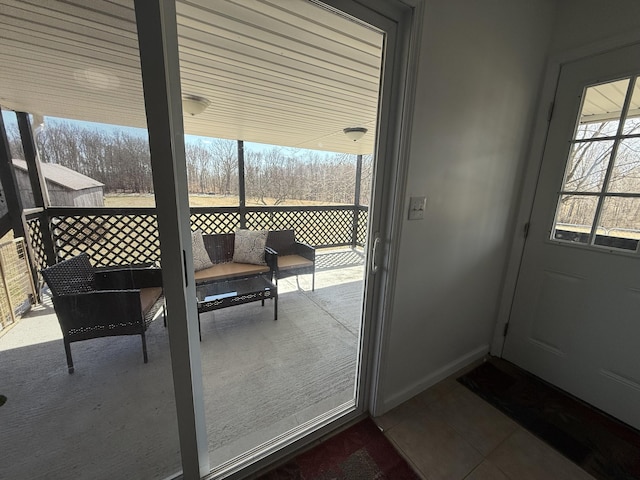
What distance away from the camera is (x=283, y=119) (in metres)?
2.77

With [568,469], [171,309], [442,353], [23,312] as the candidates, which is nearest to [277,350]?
[442,353]

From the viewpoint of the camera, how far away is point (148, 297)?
835mm

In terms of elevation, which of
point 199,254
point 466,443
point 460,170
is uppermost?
point 460,170

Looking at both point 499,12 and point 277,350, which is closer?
point 499,12

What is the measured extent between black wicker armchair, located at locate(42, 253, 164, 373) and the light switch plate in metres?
1.06

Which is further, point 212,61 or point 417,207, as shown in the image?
point 212,61

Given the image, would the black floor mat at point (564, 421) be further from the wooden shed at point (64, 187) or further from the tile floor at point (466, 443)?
the wooden shed at point (64, 187)

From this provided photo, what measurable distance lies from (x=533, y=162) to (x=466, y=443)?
1699 mm

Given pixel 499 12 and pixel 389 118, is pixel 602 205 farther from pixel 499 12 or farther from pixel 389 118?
pixel 389 118

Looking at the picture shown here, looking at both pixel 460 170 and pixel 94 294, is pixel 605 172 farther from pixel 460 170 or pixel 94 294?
pixel 94 294

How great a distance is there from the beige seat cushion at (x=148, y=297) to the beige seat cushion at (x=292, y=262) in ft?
6.73

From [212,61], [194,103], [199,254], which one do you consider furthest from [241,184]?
[212,61]

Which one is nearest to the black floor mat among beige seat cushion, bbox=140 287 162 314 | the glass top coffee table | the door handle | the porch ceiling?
the door handle

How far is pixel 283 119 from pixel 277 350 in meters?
2.33
